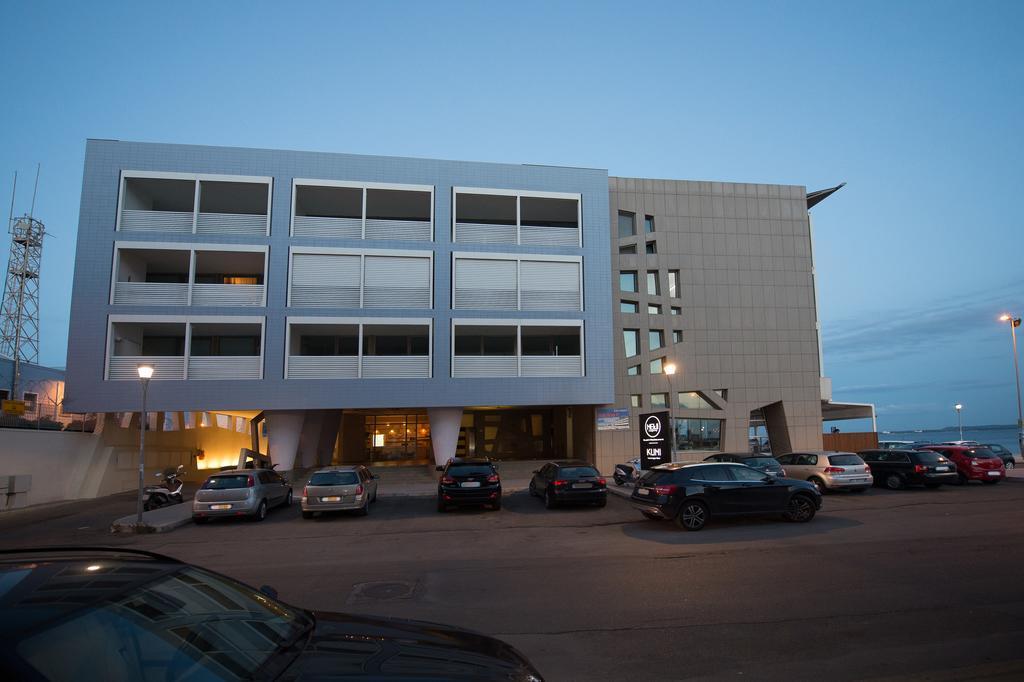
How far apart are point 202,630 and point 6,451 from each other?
982 inches

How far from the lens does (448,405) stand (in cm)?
2864

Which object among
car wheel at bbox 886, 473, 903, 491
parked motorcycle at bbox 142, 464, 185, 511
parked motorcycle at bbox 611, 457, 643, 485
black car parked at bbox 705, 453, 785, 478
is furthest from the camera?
parked motorcycle at bbox 611, 457, 643, 485

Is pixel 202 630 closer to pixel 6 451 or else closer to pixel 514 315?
pixel 6 451

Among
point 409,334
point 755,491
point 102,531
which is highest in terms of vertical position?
point 409,334

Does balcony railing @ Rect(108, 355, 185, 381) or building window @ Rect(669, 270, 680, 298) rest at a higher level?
building window @ Rect(669, 270, 680, 298)

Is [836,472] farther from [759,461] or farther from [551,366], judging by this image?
[551,366]

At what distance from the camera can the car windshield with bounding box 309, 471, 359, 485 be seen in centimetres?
1748

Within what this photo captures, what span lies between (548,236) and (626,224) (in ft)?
21.1

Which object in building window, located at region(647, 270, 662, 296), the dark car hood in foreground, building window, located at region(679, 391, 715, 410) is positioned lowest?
the dark car hood in foreground

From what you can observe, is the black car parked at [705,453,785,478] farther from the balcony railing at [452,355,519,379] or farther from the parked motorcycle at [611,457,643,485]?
the balcony railing at [452,355,519,379]

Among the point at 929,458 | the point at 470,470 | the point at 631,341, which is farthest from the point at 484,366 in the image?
the point at 929,458

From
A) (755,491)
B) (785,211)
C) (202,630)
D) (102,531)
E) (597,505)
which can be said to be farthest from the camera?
(785,211)

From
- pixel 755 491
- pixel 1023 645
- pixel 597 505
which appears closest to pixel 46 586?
pixel 1023 645

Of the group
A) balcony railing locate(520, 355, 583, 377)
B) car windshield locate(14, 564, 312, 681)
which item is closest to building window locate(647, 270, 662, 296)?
balcony railing locate(520, 355, 583, 377)
